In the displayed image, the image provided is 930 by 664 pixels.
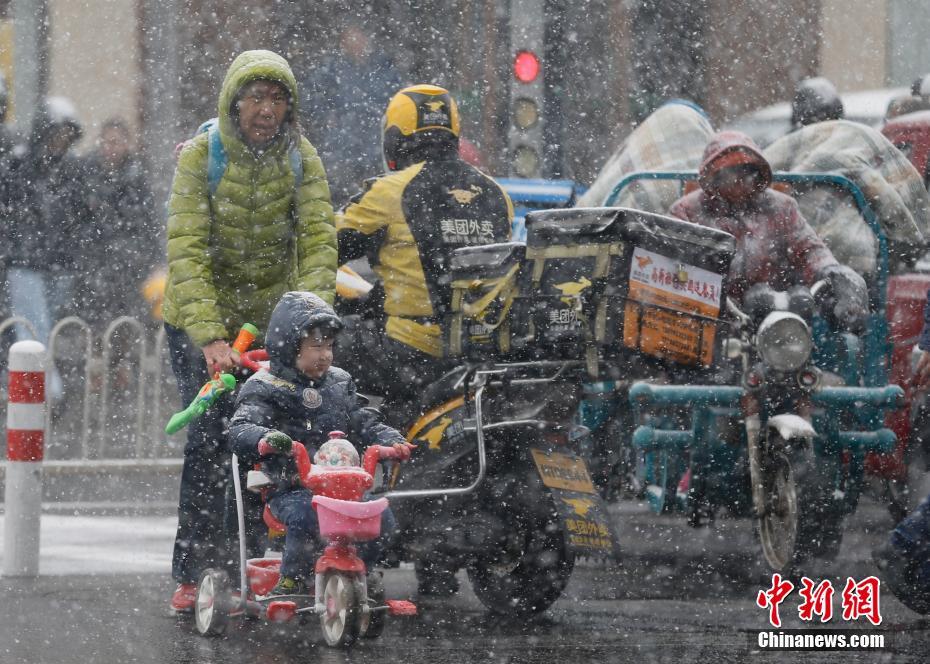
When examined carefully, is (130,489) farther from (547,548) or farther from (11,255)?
(547,548)

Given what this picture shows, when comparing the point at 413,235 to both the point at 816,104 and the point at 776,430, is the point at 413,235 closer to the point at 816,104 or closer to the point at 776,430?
the point at 776,430

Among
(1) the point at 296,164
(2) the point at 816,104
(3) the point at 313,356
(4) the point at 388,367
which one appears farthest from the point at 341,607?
(2) the point at 816,104

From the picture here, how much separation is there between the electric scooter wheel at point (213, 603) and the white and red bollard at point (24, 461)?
1770 millimetres

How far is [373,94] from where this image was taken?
18047mm

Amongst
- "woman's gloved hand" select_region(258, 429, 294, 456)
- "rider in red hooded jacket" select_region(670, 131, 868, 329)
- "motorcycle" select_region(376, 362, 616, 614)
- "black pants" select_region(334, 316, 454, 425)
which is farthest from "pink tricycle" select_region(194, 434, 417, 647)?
"rider in red hooded jacket" select_region(670, 131, 868, 329)

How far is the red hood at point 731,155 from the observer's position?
9062mm

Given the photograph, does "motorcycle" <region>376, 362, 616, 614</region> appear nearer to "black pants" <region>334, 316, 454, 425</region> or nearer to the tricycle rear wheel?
"black pants" <region>334, 316, 454, 425</region>

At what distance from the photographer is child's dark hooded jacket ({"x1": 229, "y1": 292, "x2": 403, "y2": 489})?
23.5 ft

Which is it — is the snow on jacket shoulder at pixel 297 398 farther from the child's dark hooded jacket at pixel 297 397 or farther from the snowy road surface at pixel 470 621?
the snowy road surface at pixel 470 621

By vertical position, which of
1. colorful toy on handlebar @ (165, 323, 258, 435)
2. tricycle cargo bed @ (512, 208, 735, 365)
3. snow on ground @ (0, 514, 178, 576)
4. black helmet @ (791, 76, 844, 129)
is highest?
black helmet @ (791, 76, 844, 129)

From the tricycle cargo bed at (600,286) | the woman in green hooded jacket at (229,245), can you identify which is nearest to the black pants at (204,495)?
the woman in green hooded jacket at (229,245)

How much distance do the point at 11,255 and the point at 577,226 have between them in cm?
795

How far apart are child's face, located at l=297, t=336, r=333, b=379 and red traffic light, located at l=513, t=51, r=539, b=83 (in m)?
5.90

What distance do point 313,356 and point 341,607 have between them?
2.95 ft
